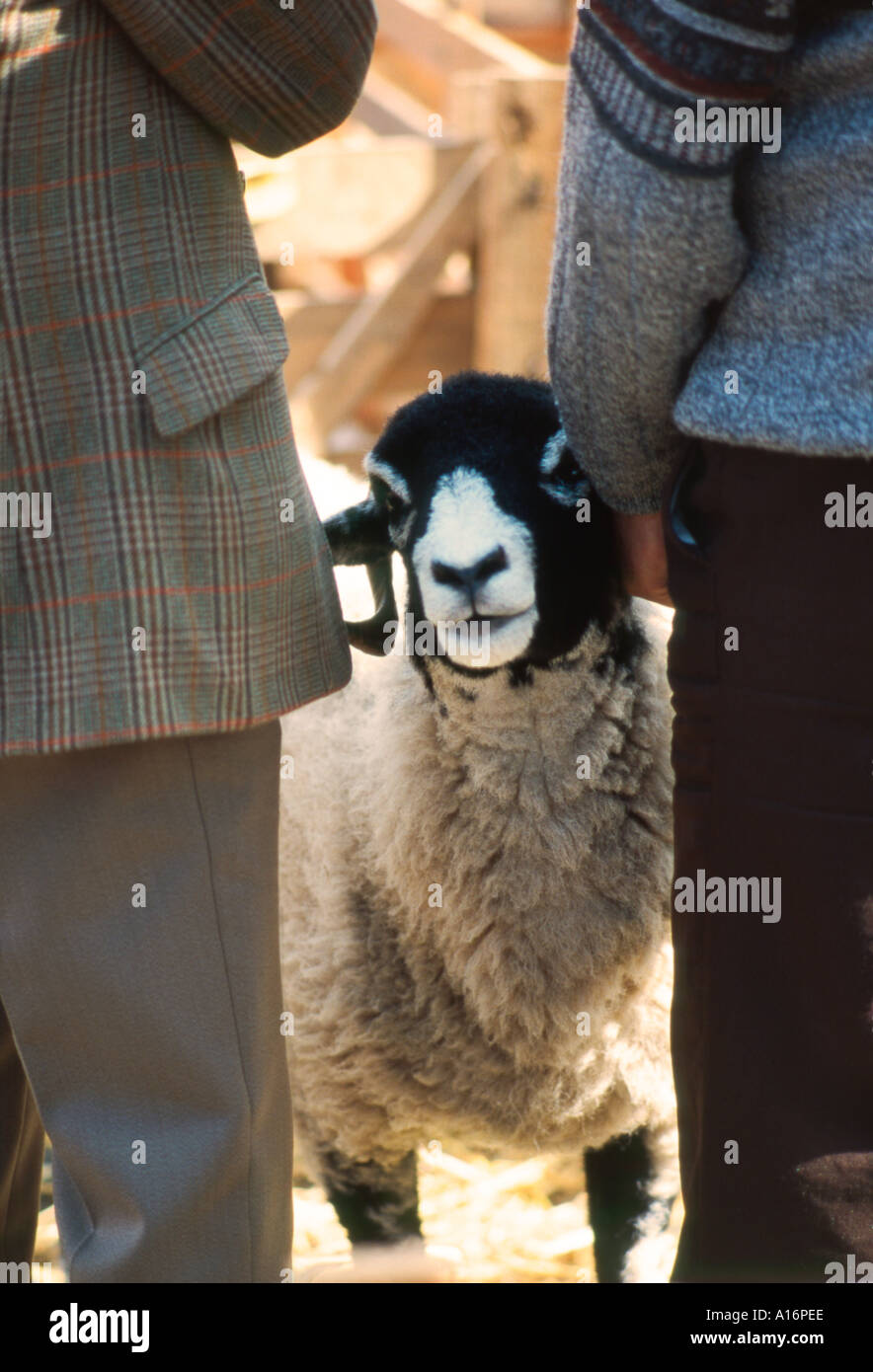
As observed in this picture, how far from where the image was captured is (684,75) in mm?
1119

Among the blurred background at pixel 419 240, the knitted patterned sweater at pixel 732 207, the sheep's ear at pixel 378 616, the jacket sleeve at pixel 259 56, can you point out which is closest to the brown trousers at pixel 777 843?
the knitted patterned sweater at pixel 732 207

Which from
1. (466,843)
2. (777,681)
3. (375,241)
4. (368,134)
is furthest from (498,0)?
(777,681)

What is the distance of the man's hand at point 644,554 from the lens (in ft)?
4.83

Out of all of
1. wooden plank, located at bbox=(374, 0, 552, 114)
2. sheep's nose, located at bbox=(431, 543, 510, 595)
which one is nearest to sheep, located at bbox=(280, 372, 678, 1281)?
sheep's nose, located at bbox=(431, 543, 510, 595)

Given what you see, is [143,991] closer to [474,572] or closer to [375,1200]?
[474,572]

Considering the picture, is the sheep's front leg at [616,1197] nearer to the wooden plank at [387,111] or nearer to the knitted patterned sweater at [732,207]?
the knitted patterned sweater at [732,207]

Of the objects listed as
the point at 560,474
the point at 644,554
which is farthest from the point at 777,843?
the point at 560,474

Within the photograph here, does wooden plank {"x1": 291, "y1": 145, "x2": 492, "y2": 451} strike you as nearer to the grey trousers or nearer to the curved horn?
the curved horn

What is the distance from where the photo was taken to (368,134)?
7.04m

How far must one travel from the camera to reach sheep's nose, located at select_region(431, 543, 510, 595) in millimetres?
1608

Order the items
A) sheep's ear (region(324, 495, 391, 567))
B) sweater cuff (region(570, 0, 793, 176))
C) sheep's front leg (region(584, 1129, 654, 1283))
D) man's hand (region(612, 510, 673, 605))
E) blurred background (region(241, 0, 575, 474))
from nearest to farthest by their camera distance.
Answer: sweater cuff (region(570, 0, 793, 176))
man's hand (region(612, 510, 673, 605))
sheep's ear (region(324, 495, 391, 567))
sheep's front leg (region(584, 1129, 654, 1283))
blurred background (region(241, 0, 575, 474))

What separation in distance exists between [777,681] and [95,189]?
74 cm

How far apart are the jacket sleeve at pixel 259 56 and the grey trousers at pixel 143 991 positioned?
1.91ft
